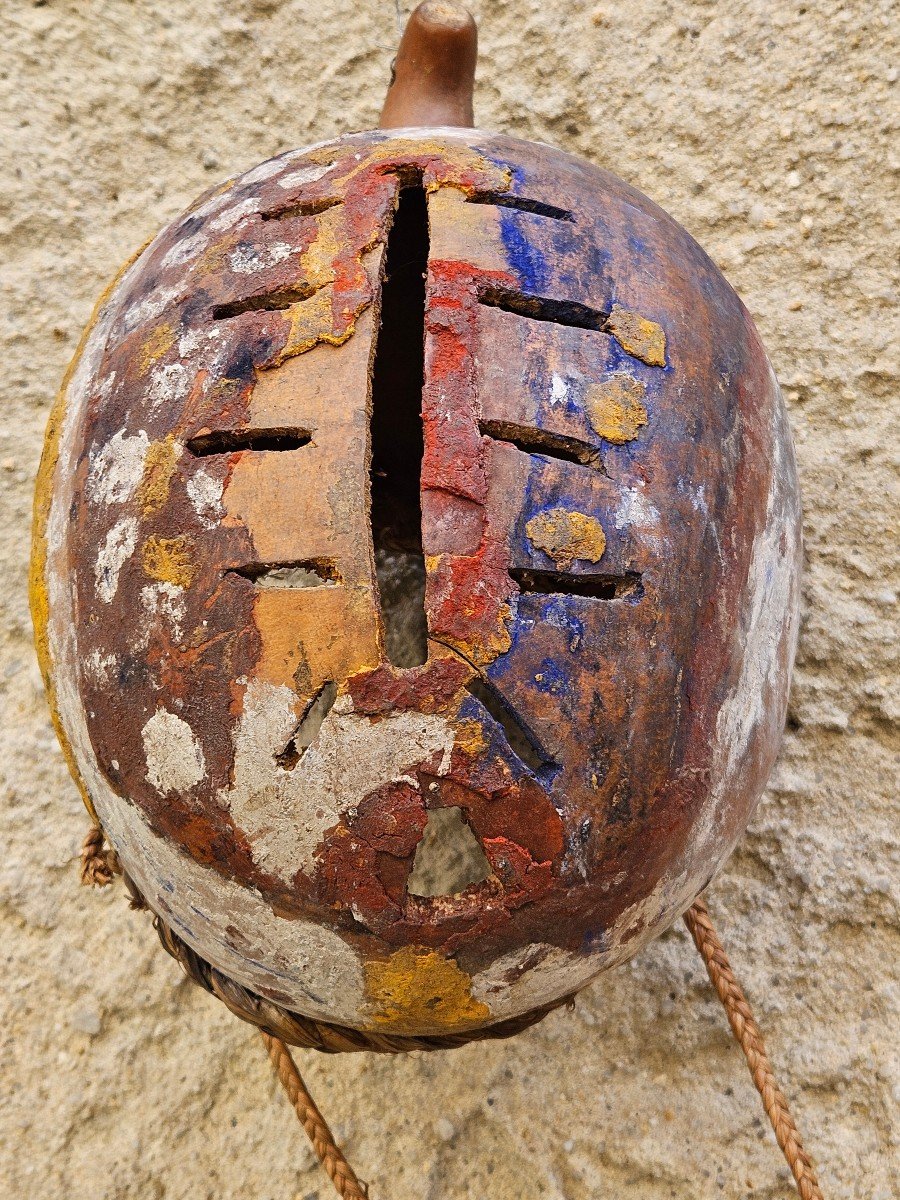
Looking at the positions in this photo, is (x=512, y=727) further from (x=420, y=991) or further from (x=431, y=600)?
(x=420, y=991)

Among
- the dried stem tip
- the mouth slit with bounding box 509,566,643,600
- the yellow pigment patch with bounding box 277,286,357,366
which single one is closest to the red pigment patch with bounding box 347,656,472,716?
the mouth slit with bounding box 509,566,643,600

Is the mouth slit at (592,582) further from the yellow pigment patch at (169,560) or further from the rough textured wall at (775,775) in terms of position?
the rough textured wall at (775,775)

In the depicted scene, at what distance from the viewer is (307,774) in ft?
3.53

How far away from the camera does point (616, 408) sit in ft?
3.79

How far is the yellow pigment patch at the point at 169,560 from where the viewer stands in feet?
3.70

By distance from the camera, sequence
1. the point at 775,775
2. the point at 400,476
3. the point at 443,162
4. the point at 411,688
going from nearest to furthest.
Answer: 1. the point at 411,688
2. the point at 443,162
3. the point at 775,775
4. the point at 400,476

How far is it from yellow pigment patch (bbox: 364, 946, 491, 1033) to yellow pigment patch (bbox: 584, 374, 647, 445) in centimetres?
59

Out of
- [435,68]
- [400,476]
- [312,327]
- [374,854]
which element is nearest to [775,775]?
[400,476]

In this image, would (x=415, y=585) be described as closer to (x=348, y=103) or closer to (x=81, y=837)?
(x=81, y=837)

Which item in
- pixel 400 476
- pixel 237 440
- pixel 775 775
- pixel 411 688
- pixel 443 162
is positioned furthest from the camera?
pixel 400 476

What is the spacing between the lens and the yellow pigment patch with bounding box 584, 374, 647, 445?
114cm

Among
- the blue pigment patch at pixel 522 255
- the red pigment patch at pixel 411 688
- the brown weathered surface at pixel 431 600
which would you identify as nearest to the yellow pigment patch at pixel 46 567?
the brown weathered surface at pixel 431 600

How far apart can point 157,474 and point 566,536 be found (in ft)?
1.51

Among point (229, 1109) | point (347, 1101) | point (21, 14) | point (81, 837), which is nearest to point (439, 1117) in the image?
point (347, 1101)
